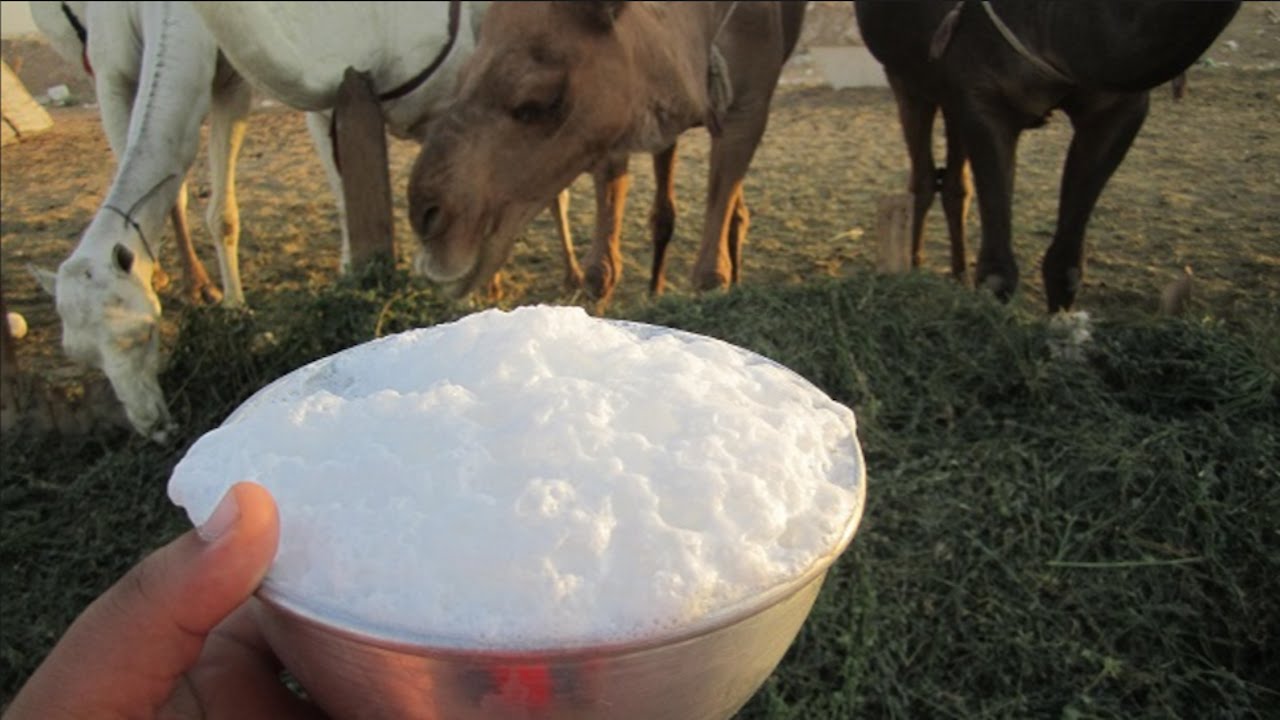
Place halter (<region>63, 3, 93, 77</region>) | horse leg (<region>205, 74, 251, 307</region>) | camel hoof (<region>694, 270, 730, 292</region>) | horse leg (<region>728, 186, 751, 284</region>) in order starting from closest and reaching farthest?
1. camel hoof (<region>694, 270, 730, 292</region>)
2. horse leg (<region>728, 186, 751, 284</region>)
3. halter (<region>63, 3, 93, 77</region>)
4. horse leg (<region>205, 74, 251, 307</region>)

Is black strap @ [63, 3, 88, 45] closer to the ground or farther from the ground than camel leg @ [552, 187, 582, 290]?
farther from the ground

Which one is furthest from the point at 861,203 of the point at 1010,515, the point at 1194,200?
the point at 1010,515

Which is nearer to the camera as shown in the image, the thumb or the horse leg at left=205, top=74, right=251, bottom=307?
the thumb

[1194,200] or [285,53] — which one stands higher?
[285,53]

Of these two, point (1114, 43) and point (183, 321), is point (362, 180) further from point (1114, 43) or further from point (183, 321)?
point (1114, 43)

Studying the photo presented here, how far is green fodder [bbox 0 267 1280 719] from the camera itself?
1.87 m

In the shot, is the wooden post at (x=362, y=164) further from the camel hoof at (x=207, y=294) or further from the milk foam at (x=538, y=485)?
the milk foam at (x=538, y=485)

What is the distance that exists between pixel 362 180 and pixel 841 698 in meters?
2.44

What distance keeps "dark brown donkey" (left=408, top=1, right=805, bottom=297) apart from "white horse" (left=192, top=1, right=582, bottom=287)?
53 centimetres

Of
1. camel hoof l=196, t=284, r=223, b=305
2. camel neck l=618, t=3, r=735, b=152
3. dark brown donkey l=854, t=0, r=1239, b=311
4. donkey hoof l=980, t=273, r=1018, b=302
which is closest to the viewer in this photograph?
dark brown donkey l=854, t=0, r=1239, b=311

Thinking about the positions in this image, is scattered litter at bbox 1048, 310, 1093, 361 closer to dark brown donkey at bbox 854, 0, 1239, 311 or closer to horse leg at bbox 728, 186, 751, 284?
dark brown donkey at bbox 854, 0, 1239, 311

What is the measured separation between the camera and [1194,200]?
4.05m

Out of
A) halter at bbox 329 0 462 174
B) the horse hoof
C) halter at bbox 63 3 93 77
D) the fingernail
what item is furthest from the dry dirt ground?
the fingernail

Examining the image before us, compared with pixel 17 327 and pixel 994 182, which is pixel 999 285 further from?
pixel 17 327
